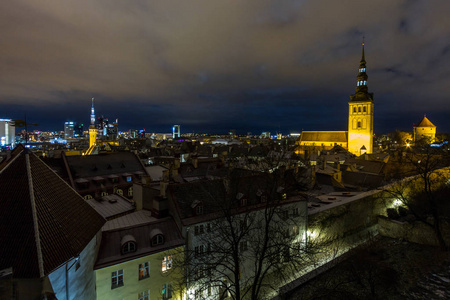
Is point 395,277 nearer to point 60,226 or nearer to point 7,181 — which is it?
point 60,226

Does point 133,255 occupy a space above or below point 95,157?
below

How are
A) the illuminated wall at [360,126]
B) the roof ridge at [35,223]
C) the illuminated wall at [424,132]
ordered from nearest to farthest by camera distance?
1. the roof ridge at [35,223]
2. the illuminated wall at [360,126]
3. the illuminated wall at [424,132]

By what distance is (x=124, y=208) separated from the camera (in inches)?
1013

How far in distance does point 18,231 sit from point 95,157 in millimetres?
33575

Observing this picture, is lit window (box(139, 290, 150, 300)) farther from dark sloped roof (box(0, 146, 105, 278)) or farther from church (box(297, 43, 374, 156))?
church (box(297, 43, 374, 156))

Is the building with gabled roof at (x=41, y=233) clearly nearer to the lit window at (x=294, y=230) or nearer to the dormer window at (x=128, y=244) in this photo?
the dormer window at (x=128, y=244)

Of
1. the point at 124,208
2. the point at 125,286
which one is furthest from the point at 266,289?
the point at 124,208

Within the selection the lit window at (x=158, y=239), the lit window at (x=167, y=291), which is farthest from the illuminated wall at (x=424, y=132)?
the lit window at (x=158, y=239)

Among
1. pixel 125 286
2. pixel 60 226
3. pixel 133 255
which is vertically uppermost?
pixel 60 226

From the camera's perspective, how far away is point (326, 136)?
106750mm

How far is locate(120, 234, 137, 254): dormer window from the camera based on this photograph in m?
16.8

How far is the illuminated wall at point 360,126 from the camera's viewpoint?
3656 inches

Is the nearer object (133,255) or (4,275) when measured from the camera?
(4,275)

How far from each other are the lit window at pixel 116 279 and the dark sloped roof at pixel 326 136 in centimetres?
10419
